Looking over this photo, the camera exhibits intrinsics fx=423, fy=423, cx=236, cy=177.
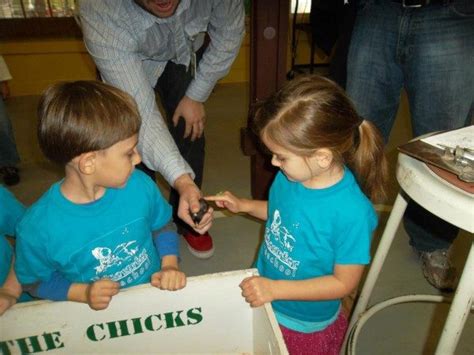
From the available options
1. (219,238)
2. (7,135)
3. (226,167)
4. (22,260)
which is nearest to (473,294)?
(22,260)

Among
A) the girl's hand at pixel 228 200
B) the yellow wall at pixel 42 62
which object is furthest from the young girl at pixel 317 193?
the yellow wall at pixel 42 62

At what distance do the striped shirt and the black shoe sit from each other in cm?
116

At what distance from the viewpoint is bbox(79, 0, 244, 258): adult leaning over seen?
102cm

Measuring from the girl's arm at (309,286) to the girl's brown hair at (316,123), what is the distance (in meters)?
0.21

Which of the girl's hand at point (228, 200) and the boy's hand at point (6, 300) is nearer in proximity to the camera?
the boy's hand at point (6, 300)

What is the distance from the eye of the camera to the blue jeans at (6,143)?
1988mm

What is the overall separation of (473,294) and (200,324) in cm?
49

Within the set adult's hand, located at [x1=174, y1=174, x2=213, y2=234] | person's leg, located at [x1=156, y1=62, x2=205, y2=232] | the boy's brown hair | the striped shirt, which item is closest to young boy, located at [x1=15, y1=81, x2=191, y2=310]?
the boy's brown hair

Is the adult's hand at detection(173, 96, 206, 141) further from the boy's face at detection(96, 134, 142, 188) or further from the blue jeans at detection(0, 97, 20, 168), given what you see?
the blue jeans at detection(0, 97, 20, 168)

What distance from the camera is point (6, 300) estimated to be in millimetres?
765

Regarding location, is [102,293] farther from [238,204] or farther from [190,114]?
[190,114]

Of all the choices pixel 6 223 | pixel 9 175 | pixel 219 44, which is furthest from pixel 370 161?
pixel 9 175

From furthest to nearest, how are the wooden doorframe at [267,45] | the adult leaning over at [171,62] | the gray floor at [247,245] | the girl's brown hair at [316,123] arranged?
the wooden doorframe at [267,45] → the gray floor at [247,245] → the adult leaning over at [171,62] → the girl's brown hair at [316,123]

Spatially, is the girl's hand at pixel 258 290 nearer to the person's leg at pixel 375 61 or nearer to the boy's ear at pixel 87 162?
the boy's ear at pixel 87 162
